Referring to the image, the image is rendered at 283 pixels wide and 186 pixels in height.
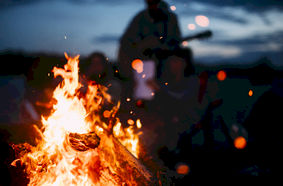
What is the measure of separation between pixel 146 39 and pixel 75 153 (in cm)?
399

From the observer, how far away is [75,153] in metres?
2.84

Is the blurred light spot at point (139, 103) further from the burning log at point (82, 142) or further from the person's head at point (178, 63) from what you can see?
the burning log at point (82, 142)

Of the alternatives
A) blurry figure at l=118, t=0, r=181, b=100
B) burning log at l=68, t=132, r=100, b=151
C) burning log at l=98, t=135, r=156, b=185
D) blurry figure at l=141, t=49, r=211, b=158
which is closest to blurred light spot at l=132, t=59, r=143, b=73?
blurry figure at l=118, t=0, r=181, b=100

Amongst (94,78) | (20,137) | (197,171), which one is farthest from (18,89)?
(197,171)

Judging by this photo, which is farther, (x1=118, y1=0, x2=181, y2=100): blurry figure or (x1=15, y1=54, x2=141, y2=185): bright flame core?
(x1=118, y1=0, x2=181, y2=100): blurry figure

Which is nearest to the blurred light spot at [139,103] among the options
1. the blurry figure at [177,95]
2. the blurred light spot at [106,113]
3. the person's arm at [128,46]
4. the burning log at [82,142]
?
the blurry figure at [177,95]

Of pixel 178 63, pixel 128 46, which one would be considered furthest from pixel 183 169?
pixel 128 46

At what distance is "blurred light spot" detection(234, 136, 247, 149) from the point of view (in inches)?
231

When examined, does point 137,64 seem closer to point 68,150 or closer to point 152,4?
point 152,4

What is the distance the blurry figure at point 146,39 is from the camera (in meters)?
5.98

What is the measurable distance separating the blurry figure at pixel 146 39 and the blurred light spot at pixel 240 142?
2755 millimetres

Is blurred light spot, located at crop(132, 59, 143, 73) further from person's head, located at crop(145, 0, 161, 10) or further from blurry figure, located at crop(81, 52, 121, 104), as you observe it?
person's head, located at crop(145, 0, 161, 10)

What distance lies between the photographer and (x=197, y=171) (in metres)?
4.81

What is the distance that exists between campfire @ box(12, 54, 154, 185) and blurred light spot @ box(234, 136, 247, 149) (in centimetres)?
365
